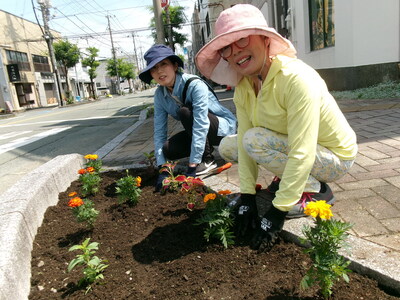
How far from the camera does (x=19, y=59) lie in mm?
31734

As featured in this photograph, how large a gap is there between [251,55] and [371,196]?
1.34m

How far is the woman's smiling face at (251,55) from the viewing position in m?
1.59

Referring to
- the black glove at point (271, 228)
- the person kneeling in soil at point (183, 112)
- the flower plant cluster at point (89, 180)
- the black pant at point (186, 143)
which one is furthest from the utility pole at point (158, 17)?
the black glove at point (271, 228)

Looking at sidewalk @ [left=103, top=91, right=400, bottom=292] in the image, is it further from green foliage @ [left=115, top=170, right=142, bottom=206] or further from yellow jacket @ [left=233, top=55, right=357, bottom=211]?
green foliage @ [left=115, top=170, right=142, bottom=206]

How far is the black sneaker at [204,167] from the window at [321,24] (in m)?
6.66

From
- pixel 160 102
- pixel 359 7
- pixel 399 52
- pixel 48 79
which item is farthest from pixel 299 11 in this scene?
pixel 48 79

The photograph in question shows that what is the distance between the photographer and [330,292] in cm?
121

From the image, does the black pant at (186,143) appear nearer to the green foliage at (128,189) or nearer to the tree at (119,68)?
the green foliage at (128,189)

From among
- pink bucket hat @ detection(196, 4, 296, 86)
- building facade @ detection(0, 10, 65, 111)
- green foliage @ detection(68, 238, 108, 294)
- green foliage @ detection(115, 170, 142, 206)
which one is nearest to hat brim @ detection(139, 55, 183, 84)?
pink bucket hat @ detection(196, 4, 296, 86)

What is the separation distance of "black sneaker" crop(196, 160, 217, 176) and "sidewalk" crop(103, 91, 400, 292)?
0.49 feet

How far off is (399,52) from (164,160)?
6.37m

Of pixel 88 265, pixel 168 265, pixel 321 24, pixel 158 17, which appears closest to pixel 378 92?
pixel 321 24

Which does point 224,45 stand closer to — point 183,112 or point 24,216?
point 183,112

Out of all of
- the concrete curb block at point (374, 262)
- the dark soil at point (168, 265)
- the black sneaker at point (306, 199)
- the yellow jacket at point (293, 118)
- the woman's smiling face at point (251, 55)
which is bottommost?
the dark soil at point (168, 265)
